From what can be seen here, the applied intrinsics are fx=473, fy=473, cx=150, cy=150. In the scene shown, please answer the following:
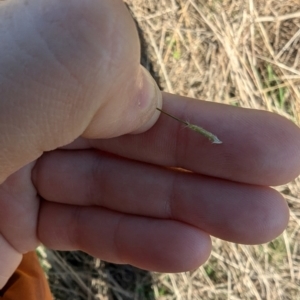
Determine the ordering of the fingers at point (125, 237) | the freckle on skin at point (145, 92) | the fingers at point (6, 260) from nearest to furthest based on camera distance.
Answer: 1. the freckle on skin at point (145, 92)
2. the fingers at point (125, 237)
3. the fingers at point (6, 260)

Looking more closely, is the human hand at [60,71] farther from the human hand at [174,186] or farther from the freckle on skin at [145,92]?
the human hand at [174,186]

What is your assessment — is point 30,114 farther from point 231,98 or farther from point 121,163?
point 231,98

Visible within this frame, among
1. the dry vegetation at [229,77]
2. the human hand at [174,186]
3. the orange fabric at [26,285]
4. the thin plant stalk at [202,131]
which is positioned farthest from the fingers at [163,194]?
the dry vegetation at [229,77]

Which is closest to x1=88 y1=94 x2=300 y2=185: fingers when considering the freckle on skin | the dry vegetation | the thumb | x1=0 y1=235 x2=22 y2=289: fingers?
the freckle on skin

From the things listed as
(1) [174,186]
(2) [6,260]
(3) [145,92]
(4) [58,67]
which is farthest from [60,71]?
(2) [6,260]

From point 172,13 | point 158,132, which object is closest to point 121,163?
point 158,132

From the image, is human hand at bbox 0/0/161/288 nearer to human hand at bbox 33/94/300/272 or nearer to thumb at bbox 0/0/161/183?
thumb at bbox 0/0/161/183
